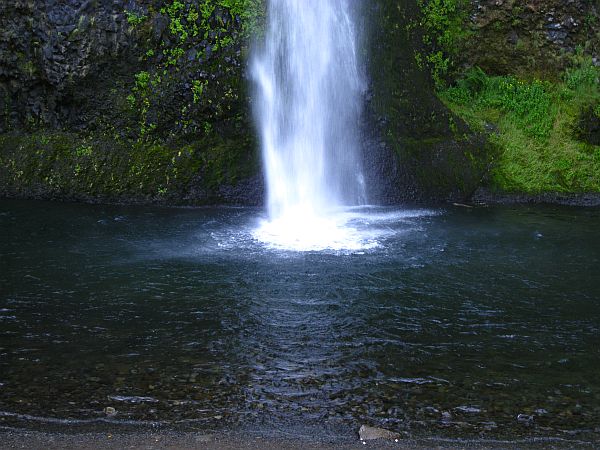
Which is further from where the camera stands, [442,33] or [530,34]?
[530,34]

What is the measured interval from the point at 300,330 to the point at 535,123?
947 cm

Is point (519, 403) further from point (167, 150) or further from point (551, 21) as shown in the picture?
point (551, 21)

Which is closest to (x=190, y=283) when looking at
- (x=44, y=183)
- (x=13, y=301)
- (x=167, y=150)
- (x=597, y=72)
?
(x=13, y=301)

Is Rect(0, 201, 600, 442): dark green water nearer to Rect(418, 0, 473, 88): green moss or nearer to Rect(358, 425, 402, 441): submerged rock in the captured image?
Rect(358, 425, 402, 441): submerged rock

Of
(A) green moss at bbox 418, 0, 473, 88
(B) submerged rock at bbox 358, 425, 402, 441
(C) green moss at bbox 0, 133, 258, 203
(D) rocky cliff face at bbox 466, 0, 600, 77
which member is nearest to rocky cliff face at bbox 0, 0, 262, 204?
(C) green moss at bbox 0, 133, 258, 203

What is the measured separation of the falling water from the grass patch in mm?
2750

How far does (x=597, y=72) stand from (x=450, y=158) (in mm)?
4402

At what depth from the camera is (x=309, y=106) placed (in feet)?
42.4

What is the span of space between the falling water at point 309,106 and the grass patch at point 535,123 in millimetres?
2750

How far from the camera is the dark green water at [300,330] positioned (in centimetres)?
484

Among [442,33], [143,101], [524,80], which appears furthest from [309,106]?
[524,80]

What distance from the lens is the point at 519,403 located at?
16.3ft

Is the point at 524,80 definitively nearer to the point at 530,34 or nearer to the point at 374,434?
the point at 530,34

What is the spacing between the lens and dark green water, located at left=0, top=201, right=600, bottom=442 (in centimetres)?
484
